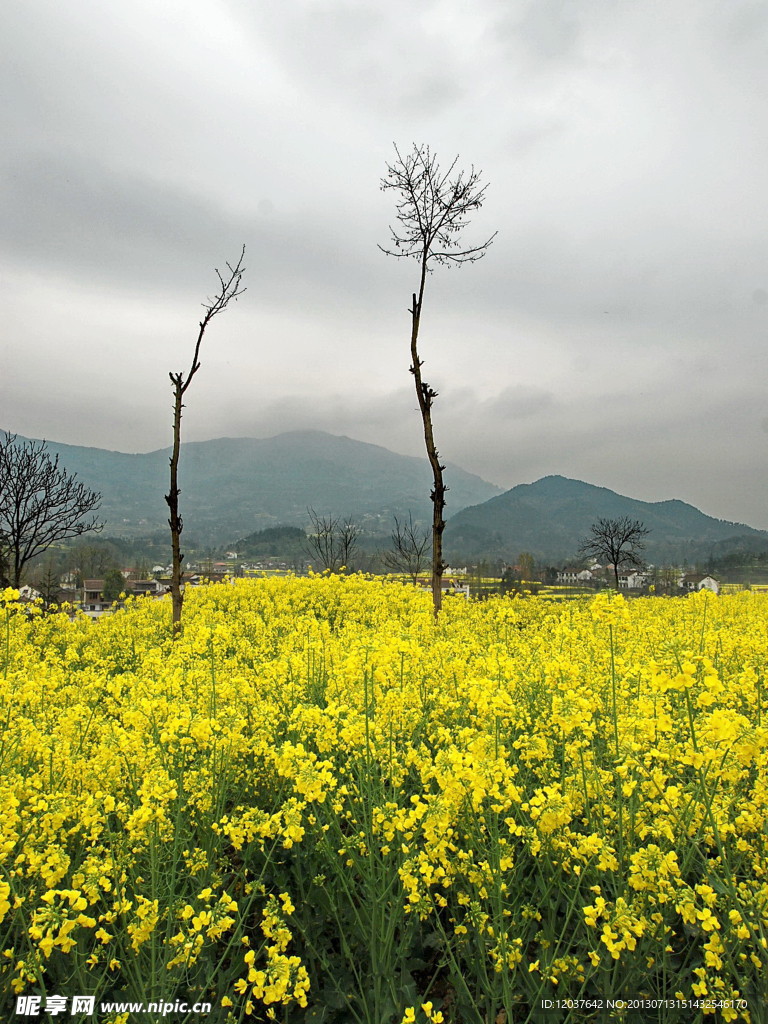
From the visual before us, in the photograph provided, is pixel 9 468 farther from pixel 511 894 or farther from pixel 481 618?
pixel 511 894

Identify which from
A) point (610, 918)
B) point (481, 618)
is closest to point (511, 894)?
point (610, 918)

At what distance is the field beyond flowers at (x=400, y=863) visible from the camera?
2.54 metres

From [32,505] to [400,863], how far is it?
15421 millimetres

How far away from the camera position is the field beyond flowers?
254 cm

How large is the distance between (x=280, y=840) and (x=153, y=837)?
1.01 metres

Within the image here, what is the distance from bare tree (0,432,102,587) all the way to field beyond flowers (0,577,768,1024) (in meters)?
12.1

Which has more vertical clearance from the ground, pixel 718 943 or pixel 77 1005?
pixel 718 943

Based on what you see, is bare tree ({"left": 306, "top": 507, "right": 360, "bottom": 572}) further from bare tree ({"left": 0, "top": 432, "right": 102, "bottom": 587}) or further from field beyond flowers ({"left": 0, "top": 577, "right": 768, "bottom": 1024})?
field beyond flowers ({"left": 0, "top": 577, "right": 768, "bottom": 1024})

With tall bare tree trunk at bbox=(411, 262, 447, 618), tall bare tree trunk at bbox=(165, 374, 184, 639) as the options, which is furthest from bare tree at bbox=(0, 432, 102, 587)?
tall bare tree trunk at bbox=(411, 262, 447, 618)

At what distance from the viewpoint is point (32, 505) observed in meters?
15.3

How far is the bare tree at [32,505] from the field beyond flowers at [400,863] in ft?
39.9

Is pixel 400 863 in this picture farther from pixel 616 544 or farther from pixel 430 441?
pixel 616 544

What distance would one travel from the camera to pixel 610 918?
2.53 metres

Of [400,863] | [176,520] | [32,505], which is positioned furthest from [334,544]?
[400,863]
